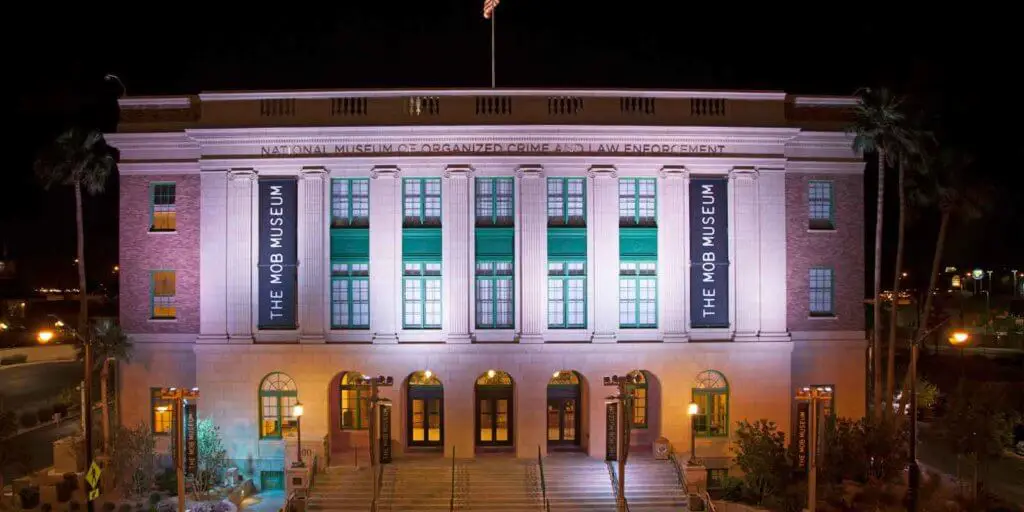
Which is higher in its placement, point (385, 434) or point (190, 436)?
point (190, 436)

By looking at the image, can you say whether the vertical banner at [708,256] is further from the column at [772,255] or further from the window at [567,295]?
the window at [567,295]

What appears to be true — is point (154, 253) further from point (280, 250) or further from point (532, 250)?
point (532, 250)

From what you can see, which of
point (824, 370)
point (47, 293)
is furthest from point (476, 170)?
point (47, 293)

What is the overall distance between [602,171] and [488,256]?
19.4 ft

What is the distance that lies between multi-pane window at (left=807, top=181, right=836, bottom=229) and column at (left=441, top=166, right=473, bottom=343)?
592 inches

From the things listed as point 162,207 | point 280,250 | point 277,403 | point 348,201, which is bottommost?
point 277,403

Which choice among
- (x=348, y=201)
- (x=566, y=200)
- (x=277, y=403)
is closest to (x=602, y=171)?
(x=566, y=200)

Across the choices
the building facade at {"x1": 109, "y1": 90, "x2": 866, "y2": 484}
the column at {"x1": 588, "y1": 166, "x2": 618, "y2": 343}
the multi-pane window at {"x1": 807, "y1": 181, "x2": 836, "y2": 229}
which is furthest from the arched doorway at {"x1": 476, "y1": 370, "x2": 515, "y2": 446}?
the multi-pane window at {"x1": 807, "y1": 181, "x2": 836, "y2": 229}

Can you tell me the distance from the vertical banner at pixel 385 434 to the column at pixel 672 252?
11844 millimetres

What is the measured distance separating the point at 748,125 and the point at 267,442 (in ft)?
79.2

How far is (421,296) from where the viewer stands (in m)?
33.3

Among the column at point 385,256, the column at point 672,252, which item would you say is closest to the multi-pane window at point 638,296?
the column at point 672,252

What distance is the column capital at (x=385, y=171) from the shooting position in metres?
32.9

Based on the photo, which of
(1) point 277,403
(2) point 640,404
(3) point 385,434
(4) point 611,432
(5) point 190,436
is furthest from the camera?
(2) point 640,404
